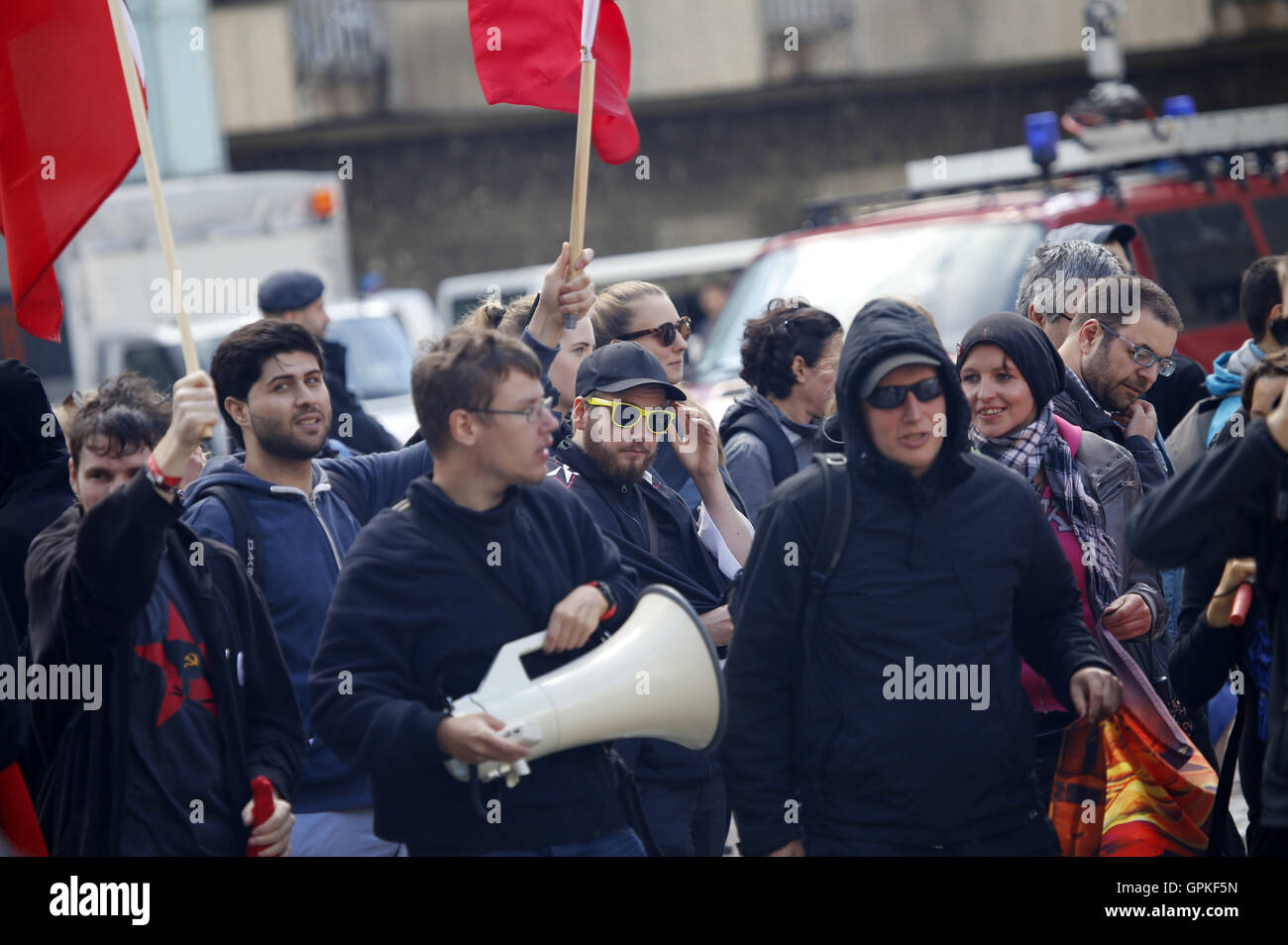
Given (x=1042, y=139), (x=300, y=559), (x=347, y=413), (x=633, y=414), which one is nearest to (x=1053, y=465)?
(x=633, y=414)

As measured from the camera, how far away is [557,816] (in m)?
3.34

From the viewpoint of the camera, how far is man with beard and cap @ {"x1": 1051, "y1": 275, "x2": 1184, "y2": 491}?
16.6 ft

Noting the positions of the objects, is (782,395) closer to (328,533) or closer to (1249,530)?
(328,533)

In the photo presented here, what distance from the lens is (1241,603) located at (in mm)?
3553

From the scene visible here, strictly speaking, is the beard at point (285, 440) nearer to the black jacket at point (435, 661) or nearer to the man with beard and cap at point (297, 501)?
the man with beard and cap at point (297, 501)

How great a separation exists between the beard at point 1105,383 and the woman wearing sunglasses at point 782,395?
81cm

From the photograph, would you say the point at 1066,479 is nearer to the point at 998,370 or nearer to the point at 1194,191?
the point at 998,370

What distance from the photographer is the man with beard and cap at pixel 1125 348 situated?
5.05 meters

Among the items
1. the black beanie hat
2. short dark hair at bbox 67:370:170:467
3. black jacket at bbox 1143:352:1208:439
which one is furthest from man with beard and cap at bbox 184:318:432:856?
black jacket at bbox 1143:352:1208:439

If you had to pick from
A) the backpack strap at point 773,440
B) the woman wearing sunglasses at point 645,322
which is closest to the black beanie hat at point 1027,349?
the backpack strap at point 773,440

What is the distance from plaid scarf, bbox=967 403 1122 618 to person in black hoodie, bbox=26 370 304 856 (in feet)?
6.40

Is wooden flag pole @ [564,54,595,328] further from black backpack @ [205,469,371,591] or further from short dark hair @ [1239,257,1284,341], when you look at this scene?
short dark hair @ [1239,257,1284,341]

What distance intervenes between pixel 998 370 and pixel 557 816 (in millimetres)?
1798
